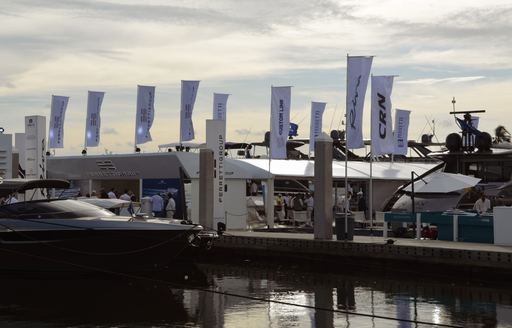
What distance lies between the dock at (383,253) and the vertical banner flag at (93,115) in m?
18.9

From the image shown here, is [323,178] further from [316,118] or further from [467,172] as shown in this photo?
[316,118]

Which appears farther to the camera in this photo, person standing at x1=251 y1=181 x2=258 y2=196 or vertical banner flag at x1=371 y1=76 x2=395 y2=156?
person standing at x1=251 y1=181 x2=258 y2=196

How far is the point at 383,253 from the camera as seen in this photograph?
20.5 meters

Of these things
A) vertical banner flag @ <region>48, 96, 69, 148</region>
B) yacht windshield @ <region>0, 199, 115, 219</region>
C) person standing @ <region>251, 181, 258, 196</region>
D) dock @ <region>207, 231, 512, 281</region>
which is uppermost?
vertical banner flag @ <region>48, 96, 69, 148</region>

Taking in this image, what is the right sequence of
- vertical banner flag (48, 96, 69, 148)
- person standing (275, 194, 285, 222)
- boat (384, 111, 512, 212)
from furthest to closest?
vertical banner flag (48, 96, 69, 148), person standing (275, 194, 285, 222), boat (384, 111, 512, 212)

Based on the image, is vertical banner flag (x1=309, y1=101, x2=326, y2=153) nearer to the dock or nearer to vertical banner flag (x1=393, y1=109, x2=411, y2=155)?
vertical banner flag (x1=393, y1=109, x2=411, y2=155)

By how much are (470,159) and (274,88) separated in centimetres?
858

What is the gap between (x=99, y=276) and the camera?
752 inches

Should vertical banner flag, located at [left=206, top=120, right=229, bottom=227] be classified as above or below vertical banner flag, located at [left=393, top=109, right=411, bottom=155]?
below

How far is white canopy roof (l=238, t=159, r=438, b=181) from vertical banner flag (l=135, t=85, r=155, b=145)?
6275 mm

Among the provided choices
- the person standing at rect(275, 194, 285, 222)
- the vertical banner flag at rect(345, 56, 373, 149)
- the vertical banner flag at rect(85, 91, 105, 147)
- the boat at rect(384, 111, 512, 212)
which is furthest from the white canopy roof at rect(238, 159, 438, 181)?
the vertical banner flag at rect(85, 91, 105, 147)

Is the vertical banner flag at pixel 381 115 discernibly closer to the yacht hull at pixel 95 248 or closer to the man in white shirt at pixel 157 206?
the man in white shirt at pixel 157 206

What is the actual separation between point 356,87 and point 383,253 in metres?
7.79

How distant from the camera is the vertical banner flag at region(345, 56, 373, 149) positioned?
26344 mm
